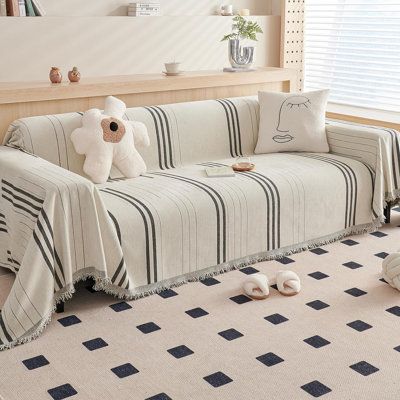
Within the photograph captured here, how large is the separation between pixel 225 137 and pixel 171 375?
1.88m

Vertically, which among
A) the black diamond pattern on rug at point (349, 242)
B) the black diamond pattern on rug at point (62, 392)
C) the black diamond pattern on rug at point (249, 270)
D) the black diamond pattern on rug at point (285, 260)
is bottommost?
the black diamond pattern on rug at point (349, 242)

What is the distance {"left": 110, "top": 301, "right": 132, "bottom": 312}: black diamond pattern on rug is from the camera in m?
2.94

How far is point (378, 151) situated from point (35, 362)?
2.17 metres

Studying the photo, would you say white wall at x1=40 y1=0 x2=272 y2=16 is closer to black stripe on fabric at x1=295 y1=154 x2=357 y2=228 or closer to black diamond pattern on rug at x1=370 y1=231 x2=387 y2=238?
black stripe on fabric at x1=295 y1=154 x2=357 y2=228

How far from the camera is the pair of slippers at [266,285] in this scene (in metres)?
3.03

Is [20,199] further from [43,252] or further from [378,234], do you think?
[378,234]

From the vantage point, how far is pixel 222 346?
8.61 ft

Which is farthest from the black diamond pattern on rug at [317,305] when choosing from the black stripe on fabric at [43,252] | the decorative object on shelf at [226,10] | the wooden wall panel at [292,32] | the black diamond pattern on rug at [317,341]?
the decorative object on shelf at [226,10]

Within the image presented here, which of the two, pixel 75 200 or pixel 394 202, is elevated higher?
pixel 75 200

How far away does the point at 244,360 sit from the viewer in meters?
2.52

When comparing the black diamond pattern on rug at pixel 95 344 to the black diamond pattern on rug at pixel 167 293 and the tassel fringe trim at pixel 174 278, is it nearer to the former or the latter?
the tassel fringe trim at pixel 174 278

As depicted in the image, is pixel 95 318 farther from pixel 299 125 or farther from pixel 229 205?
pixel 299 125

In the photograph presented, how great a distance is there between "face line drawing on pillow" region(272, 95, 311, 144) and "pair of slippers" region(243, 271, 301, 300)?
45.3 inches

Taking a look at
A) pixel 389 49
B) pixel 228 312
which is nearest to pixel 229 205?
pixel 228 312
